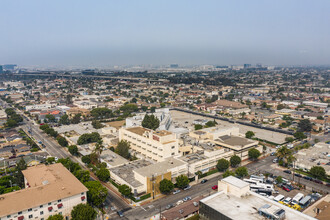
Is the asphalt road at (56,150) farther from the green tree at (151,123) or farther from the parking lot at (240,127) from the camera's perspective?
the parking lot at (240,127)

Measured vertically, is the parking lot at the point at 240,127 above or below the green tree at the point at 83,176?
below

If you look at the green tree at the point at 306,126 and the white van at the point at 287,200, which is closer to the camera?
the white van at the point at 287,200

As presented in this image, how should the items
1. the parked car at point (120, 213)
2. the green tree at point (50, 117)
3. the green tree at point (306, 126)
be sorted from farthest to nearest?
the green tree at point (50, 117)
the green tree at point (306, 126)
the parked car at point (120, 213)

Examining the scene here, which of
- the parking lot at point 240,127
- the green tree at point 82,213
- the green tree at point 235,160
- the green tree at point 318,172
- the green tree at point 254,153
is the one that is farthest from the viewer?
the parking lot at point 240,127

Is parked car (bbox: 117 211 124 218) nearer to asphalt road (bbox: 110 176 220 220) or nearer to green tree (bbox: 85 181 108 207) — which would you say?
asphalt road (bbox: 110 176 220 220)

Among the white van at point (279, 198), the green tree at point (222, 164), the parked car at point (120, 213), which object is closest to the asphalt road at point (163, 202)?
the parked car at point (120, 213)

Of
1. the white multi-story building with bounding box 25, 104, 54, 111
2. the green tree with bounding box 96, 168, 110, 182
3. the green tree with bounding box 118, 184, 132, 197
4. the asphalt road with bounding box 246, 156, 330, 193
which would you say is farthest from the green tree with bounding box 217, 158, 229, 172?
the white multi-story building with bounding box 25, 104, 54, 111
